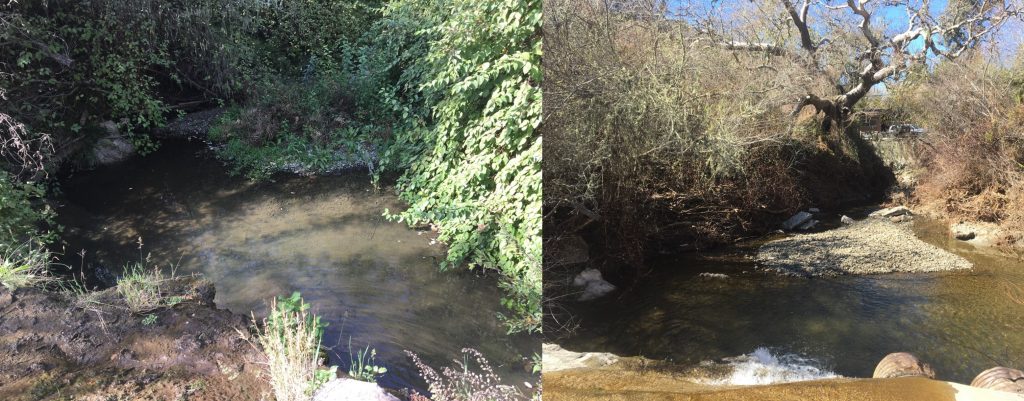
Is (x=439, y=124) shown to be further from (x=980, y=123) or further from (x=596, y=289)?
(x=980, y=123)

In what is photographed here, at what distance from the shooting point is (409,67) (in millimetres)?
3465

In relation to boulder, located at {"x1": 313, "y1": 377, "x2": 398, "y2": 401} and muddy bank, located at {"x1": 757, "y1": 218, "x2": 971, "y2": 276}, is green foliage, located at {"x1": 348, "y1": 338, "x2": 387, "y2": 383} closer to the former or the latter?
boulder, located at {"x1": 313, "y1": 377, "x2": 398, "y2": 401}

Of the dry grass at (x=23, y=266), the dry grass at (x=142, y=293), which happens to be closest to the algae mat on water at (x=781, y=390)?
the dry grass at (x=142, y=293)

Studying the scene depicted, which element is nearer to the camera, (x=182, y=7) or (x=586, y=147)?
(x=586, y=147)

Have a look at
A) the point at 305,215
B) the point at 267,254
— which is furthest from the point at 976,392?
the point at 305,215

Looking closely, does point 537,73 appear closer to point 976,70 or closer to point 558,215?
point 558,215

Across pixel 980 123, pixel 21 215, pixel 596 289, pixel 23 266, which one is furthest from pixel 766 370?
pixel 21 215

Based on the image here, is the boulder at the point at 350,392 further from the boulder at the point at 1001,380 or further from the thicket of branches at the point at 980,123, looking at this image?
the thicket of branches at the point at 980,123

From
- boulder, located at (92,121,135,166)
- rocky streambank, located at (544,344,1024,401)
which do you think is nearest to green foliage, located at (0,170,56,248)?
boulder, located at (92,121,135,166)

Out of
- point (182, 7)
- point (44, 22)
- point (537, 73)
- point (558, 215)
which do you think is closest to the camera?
point (558, 215)

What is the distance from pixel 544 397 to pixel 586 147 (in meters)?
0.76

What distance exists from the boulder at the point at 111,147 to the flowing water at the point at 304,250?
7cm

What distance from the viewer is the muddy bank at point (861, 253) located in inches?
69.9

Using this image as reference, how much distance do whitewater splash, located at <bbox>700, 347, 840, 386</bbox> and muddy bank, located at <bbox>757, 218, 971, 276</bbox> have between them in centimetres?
48
